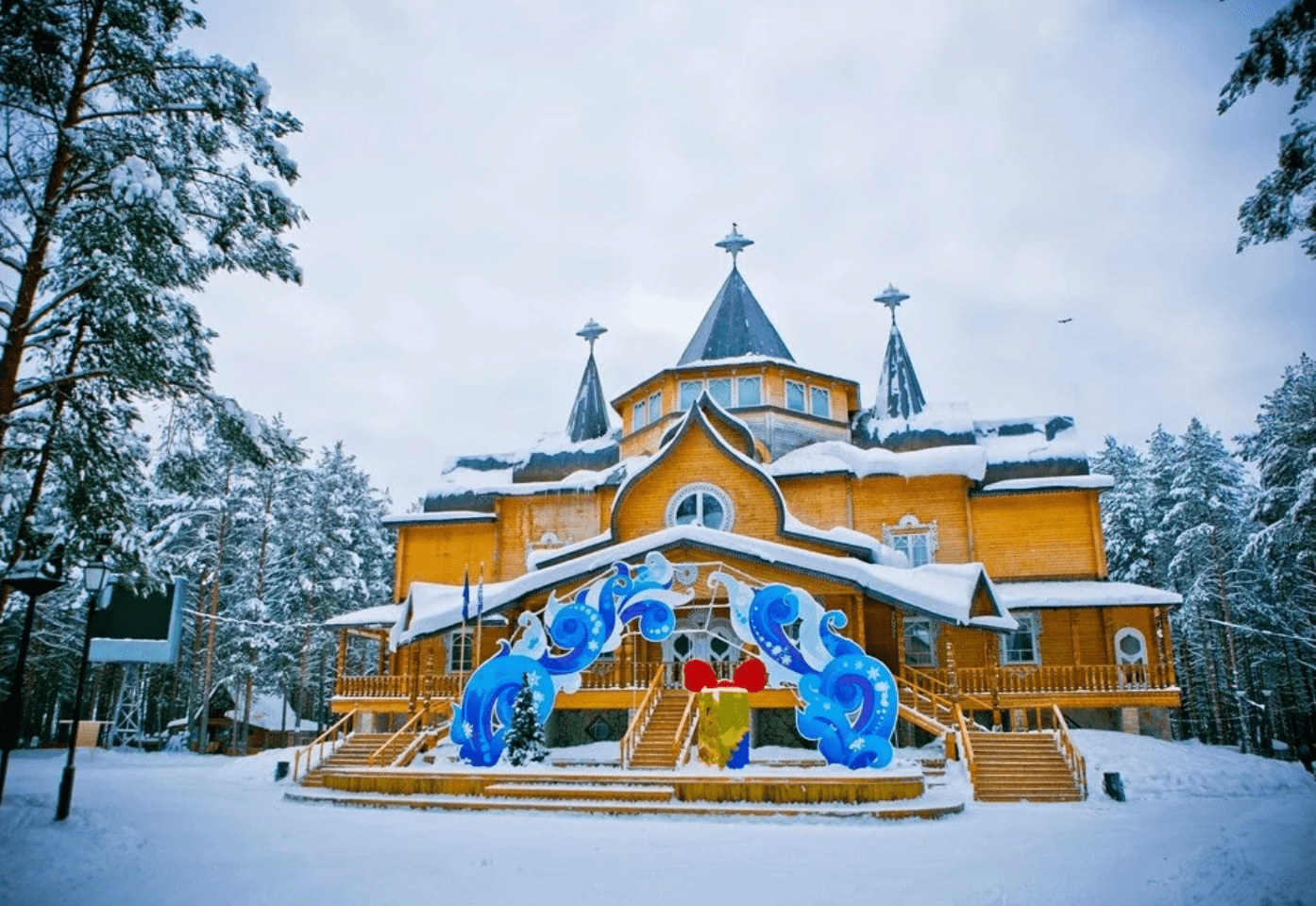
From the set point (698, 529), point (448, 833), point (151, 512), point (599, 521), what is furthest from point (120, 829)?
point (151, 512)

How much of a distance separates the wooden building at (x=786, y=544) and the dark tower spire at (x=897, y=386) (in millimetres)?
74

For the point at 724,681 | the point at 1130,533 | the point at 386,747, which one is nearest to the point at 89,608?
the point at 386,747

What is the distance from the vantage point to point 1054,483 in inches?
1068

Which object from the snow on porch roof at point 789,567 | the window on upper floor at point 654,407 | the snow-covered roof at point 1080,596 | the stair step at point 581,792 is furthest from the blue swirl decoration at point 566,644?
the window on upper floor at point 654,407

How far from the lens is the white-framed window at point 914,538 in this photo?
27453 mm

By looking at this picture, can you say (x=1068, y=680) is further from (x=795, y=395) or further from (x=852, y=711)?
(x=795, y=395)

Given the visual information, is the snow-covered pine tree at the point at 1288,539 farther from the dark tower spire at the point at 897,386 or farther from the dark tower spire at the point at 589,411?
the dark tower spire at the point at 589,411

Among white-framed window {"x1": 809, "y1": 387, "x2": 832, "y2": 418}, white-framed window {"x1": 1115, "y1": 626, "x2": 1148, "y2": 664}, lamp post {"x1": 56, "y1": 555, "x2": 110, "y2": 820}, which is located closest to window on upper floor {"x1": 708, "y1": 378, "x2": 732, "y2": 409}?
white-framed window {"x1": 809, "y1": 387, "x2": 832, "y2": 418}

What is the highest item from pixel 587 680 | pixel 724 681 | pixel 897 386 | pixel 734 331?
pixel 734 331

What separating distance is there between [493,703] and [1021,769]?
9.37m

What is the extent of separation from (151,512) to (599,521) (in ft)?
48.5

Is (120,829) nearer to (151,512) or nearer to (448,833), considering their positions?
(448,833)

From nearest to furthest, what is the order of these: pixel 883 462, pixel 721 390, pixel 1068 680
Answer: pixel 1068 680
pixel 883 462
pixel 721 390

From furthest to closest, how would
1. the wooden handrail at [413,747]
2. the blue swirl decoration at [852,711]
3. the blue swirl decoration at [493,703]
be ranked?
the wooden handrail at [413,747]
the blue swirl decoration at [493,703]
the blue swirl decoration at [852,711]
